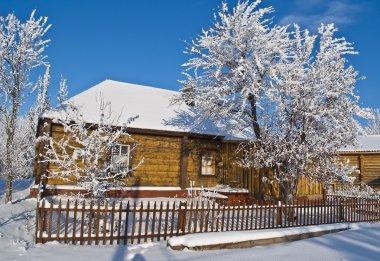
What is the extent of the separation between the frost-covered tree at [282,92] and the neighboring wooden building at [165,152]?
216 cm

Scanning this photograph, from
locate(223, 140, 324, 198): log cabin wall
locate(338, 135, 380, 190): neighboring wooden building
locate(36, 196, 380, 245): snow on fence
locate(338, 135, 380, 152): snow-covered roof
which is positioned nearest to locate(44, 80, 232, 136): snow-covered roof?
locate(223, 140, 324, 198): log cabin wall

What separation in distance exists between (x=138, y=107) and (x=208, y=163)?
4969mm

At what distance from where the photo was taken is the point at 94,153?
956 centimetres

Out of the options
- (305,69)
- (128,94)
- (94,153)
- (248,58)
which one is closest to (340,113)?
(305,69)

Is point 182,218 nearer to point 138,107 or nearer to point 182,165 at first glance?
point 182,165

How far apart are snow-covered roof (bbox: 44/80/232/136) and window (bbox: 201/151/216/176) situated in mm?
1303

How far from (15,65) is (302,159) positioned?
13092mm

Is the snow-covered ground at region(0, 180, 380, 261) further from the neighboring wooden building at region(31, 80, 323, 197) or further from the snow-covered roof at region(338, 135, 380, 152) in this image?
the snow-covered roof at region(338, 135, 380, 152)

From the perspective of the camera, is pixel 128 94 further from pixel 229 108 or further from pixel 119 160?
pixel 229 108

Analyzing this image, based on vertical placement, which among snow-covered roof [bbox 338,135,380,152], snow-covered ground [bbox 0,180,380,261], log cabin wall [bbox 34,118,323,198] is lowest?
snow-covered ground [bbox 0,180,380,261]

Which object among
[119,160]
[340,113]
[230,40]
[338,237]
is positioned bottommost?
[338,237]

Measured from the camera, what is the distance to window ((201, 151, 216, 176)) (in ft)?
59.6

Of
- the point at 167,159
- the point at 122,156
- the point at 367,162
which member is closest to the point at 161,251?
the point at 122,156

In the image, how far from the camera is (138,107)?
18.0m
